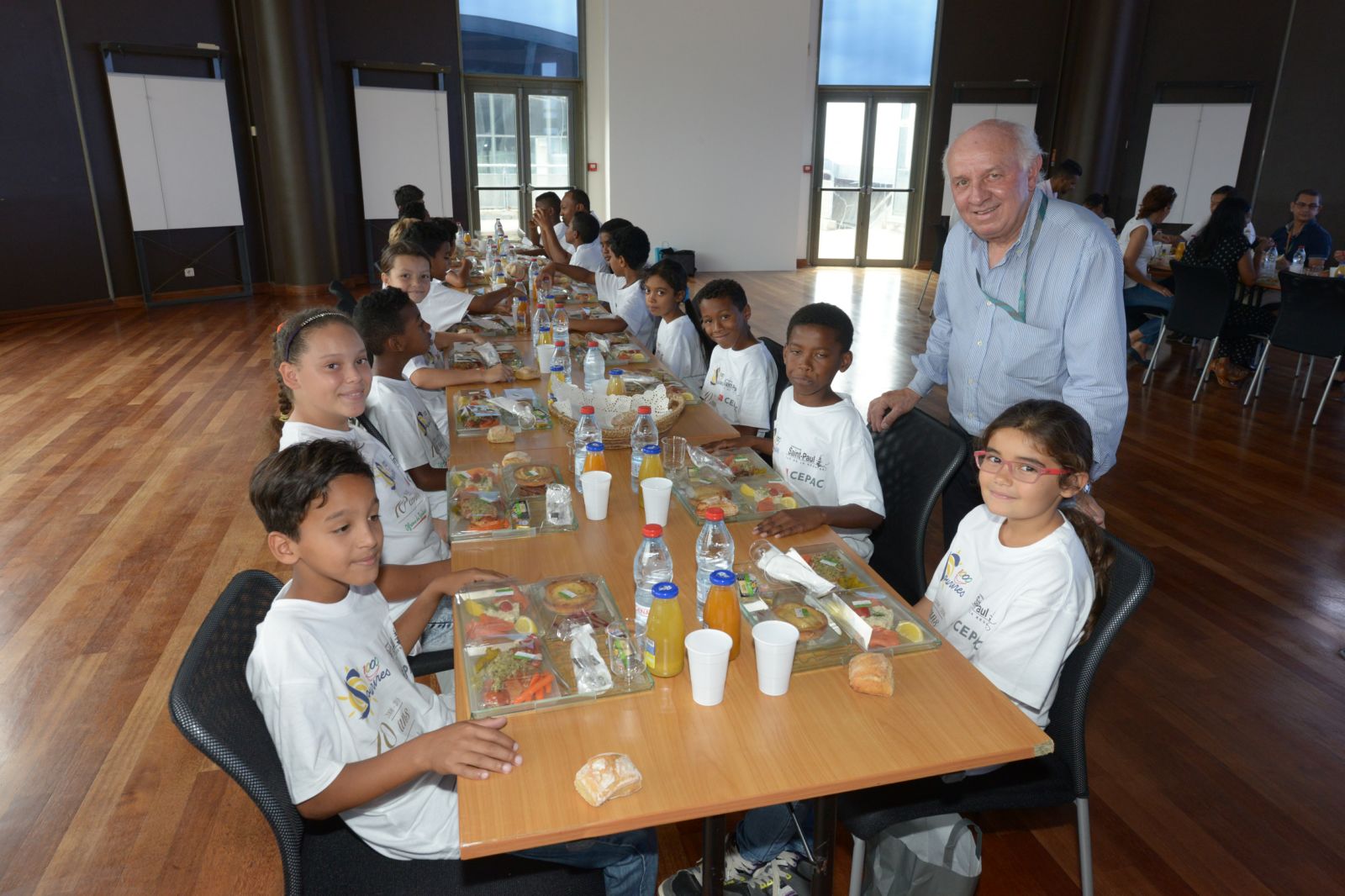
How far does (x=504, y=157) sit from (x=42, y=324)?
561 centimetres

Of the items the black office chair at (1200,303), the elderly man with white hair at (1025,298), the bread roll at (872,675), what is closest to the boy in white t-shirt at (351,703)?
the bread roll at (872,675)

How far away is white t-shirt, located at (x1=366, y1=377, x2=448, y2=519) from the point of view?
278cm

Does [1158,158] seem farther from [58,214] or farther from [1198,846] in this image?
[58,214]

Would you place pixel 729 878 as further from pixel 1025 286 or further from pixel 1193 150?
pixel 1193 150

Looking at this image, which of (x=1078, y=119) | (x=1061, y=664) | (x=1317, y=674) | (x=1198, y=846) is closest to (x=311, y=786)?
(x=1061, y=664)

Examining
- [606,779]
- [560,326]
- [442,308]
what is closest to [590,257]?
[442,308]

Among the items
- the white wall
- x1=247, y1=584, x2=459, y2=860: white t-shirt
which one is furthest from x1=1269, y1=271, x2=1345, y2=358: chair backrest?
the white wall

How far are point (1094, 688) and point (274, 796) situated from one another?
8.68 ft

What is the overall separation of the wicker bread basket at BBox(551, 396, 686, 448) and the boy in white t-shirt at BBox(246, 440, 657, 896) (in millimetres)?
1066

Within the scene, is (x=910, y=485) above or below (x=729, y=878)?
above

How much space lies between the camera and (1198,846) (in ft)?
7.32

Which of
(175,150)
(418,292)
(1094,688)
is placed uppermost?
(175,150)

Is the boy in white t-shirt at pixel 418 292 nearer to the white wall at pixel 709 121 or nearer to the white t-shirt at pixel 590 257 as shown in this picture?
the white t-shirt at pixel 590 257

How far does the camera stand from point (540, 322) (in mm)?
4270
